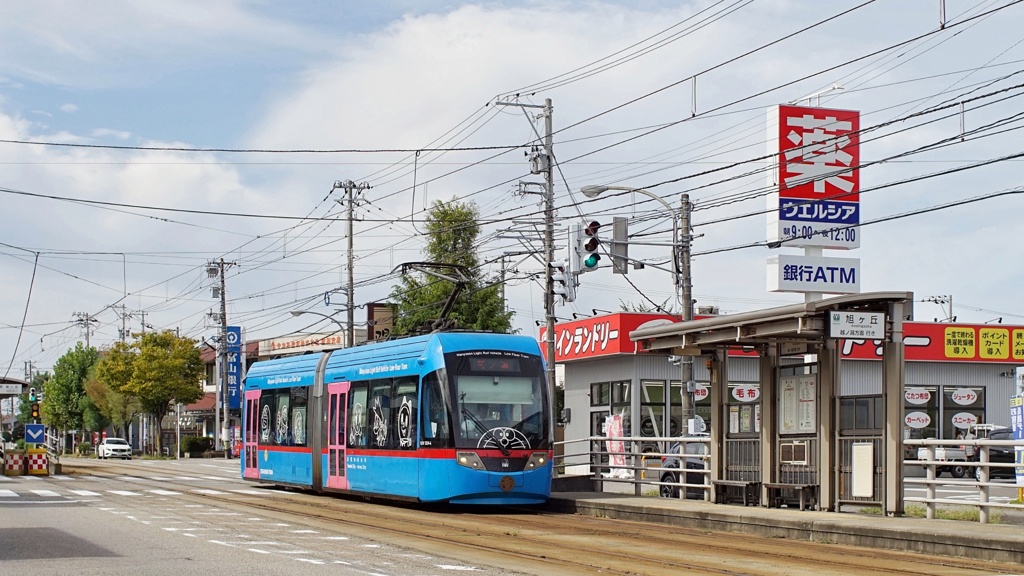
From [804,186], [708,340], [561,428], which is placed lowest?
[561,428]

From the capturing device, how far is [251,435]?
32.9m

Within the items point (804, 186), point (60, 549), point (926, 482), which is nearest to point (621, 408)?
point (804, 186)

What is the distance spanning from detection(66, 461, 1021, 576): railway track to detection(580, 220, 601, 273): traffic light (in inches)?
236

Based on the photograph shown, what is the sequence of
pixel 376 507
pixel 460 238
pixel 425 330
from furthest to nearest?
pixel 460 238
pixel 425 330
pixel 376 507

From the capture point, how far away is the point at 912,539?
52.7 feet

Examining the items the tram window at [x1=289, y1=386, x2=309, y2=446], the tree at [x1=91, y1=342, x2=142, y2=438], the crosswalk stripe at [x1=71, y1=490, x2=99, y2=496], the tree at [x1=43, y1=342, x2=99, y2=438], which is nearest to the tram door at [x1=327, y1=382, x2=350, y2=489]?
the tram window at [x1=289, y1=386, x2=309, y2=446]

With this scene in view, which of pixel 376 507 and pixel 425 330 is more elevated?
pixel 425 330

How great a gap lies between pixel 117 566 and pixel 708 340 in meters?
11.1

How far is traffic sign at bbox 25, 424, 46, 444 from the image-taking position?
4403cm

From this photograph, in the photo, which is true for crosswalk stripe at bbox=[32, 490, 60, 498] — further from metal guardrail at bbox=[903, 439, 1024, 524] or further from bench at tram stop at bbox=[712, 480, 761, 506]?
metal guardrail at bbox=[903, 439, 1024, 524]

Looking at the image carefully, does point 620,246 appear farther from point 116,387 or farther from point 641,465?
point 116,387

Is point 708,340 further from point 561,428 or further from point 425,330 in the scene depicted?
point 561,428

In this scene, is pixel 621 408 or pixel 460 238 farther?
pixel 460 238

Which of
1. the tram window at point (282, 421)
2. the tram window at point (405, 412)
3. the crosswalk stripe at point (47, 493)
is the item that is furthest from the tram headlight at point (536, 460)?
the crosswalk stripe at point (47, 493)
